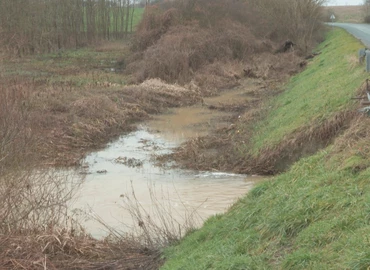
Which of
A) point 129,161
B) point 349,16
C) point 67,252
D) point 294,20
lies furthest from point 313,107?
point 349,16

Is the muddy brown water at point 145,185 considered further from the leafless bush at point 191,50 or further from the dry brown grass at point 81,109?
the leafless bush at point 191,50

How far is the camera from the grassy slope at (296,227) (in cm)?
577

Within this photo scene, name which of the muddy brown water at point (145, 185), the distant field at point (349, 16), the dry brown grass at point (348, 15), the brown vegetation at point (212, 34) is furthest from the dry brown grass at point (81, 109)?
the distant field at point (349, 16)

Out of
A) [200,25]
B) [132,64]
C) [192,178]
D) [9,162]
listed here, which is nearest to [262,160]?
[192,178]

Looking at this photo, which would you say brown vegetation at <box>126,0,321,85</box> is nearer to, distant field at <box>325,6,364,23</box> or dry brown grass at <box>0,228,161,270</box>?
distant field at <box>325,6,364,23</box>

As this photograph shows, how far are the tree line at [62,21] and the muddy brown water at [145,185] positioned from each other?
77.7ft

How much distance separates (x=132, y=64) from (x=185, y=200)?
1014 inches

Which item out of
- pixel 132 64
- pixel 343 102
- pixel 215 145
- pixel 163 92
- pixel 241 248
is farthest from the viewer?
pixel 132 64

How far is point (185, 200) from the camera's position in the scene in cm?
1309

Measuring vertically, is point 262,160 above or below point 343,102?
below

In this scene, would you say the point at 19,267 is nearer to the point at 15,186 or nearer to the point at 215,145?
the point at 15,186

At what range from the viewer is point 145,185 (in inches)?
572

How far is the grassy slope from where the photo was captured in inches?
227

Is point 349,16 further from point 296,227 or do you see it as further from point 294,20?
point 296,227
